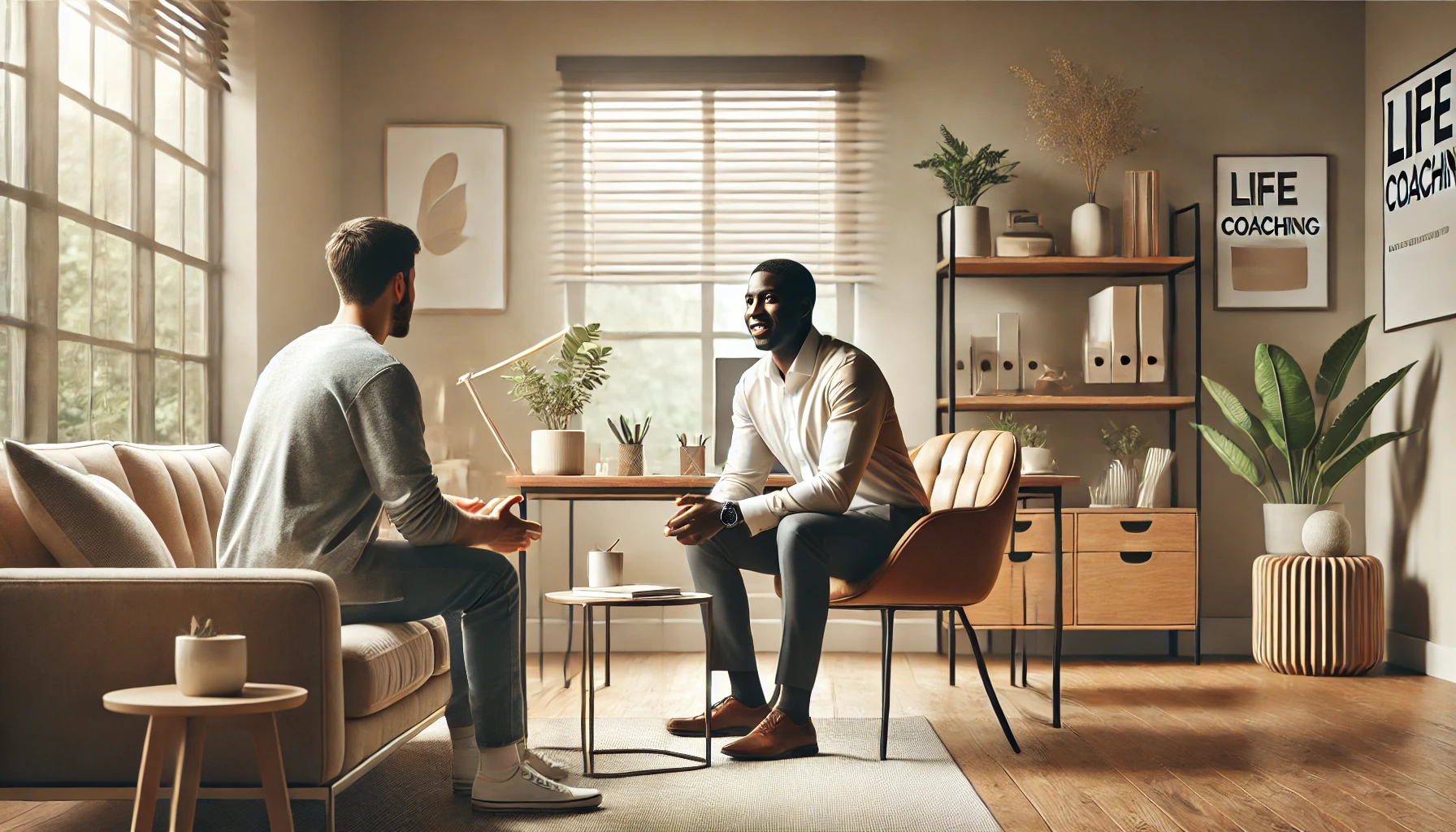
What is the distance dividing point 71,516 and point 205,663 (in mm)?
619

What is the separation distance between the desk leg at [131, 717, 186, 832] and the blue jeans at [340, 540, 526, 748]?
491 mm

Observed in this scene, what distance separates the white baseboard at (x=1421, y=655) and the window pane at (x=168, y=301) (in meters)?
4.36

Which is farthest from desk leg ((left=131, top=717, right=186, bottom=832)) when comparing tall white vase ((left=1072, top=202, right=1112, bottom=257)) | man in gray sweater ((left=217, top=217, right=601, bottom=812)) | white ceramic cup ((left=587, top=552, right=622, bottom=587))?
tall white vase ((left=1072, top=202, right=1112, bottom=257))

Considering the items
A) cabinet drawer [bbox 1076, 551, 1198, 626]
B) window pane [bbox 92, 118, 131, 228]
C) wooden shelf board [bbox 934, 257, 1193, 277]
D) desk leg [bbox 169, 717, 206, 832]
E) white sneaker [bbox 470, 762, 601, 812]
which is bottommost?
white sneaker [bbox 470, 762, 601, 812]

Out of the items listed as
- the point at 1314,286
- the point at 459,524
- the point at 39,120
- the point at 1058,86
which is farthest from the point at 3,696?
the point at 1314,286

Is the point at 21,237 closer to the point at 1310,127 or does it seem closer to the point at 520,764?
the point at 520,764

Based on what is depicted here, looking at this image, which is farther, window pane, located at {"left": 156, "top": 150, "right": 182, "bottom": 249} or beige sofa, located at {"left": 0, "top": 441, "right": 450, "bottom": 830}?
window pane, located at {"left": 156, "top": 150, "right": 182, "bottom": 249}

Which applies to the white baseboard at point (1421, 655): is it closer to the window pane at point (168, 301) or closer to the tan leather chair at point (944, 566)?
the tan leather chair at point (944, 566)

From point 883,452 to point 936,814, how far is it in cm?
101

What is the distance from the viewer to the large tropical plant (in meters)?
4.13

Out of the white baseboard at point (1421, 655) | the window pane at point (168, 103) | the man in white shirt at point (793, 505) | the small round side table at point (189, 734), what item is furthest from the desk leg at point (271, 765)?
the white baseboard at point (1421, 655)

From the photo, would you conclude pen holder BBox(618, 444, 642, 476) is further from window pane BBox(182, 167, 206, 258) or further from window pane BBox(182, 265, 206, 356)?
window pane BBox(182, 167, 206, 258)

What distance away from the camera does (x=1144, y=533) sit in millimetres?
4160

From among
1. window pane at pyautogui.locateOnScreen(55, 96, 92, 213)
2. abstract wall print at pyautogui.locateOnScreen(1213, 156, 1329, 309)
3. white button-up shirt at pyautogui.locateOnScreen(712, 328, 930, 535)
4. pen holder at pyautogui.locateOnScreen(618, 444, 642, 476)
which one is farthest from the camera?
abstract wall print at pyautogui.locateOnScreen(1213, 156, 1329, 309)
